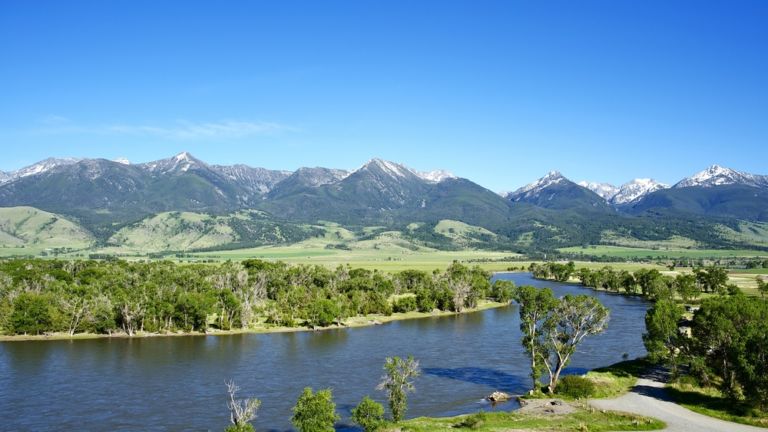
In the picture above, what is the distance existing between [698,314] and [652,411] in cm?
2128

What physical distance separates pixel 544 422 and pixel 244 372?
52.7 m

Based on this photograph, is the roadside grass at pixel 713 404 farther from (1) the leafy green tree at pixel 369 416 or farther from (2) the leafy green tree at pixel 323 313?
(2) the leafy green tree at pixel 323 313

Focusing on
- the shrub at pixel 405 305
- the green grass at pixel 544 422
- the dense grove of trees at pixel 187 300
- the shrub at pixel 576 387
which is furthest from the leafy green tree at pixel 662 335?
the shrub at pixel 405 305

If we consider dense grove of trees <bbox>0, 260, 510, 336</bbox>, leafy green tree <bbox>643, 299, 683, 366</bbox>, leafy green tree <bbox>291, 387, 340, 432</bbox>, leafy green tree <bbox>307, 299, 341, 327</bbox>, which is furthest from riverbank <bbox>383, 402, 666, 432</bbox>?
dense grove of trees <bbox>0, 260, 510, 336</bbox>

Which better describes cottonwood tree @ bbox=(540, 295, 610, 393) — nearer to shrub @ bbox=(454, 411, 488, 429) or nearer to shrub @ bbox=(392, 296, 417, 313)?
shrub @ bbox=(454, 411, 488, 429)

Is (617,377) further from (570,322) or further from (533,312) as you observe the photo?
(533,312)

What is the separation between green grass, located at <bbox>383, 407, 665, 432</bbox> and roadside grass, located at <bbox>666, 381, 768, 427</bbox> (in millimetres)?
9989

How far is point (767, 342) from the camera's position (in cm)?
7162

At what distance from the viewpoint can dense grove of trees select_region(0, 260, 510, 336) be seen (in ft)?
434

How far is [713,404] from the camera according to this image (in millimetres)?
75438

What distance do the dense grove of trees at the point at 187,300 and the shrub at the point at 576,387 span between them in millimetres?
73625

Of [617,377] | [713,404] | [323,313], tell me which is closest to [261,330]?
[323,313]

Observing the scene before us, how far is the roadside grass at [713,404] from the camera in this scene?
68875mm

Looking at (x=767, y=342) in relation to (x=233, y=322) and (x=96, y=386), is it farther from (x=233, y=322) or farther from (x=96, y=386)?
(x=233, y=322)
